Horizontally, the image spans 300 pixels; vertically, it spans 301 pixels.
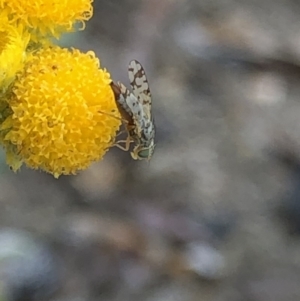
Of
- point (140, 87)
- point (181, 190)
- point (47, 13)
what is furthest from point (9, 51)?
point (181, 190)

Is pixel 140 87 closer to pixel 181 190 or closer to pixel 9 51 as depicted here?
pixel 9 51

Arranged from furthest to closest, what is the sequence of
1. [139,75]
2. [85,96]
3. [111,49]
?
[111,49]
[139,75]
[85,96]

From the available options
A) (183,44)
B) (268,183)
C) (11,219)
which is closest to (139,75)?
(11,219)

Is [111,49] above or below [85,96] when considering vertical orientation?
below

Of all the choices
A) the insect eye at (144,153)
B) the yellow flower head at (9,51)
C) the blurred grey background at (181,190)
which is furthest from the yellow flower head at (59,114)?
the blurred grey background at (181,190)

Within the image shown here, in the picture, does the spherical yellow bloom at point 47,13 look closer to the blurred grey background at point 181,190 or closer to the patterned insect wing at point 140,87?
the patterned insect wing at point 140,87

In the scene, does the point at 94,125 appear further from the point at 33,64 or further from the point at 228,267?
the point at 228,267

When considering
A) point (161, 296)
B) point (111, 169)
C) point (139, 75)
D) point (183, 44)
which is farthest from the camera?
point (183, 44)
